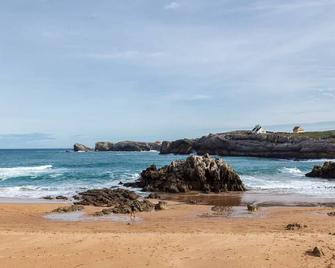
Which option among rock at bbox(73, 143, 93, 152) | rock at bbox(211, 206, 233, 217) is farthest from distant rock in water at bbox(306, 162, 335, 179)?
rock at bbox(73, 143, 93, 152)

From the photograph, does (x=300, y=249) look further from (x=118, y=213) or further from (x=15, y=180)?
(x=15, y=180)

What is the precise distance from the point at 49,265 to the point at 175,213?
11.1 metres

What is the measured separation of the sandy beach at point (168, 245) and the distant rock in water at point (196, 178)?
13842 mm

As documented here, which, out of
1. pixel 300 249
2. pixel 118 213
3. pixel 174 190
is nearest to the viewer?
pixel 300 249

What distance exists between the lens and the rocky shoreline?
82625 millimetres

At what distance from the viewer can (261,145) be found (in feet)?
304

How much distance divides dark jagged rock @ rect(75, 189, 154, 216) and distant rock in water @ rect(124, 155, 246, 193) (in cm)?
506

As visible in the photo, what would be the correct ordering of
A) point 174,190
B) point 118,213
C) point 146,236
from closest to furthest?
point 146,236 → point 118,213 → point 174,190

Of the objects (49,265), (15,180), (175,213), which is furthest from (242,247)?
(15,180)

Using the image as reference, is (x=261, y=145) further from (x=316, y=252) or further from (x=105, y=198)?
(x=316, y=252)

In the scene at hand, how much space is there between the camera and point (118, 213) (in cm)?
2133

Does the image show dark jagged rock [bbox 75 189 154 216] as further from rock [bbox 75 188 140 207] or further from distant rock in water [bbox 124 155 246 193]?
distant rock in water [bbox 124 155 246 193]

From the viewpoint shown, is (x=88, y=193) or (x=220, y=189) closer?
(x=88, y=193)

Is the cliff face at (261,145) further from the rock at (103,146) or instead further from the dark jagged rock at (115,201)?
the dark jagged rock at (115,201)
